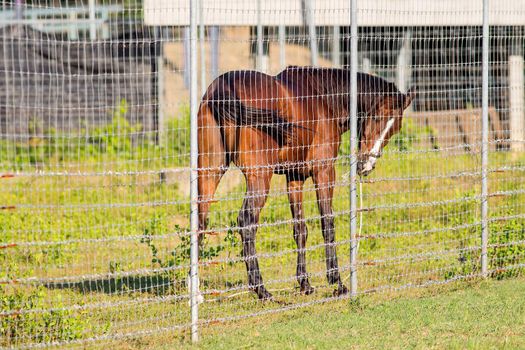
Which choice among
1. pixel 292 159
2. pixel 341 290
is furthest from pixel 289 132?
pixel 341 290

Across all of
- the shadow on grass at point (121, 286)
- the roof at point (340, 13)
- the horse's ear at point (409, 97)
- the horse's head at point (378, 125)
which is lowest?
the shadow on grass at point (121, 286)

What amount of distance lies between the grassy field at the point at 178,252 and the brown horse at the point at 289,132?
0.55ft

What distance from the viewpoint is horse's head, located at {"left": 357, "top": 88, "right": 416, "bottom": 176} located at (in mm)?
8055

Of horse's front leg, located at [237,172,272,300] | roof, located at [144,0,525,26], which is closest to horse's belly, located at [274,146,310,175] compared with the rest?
horse's front leg, located at [237,172,272,300]

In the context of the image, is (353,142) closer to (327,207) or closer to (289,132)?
(289,132)

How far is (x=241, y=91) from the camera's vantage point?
7.37m

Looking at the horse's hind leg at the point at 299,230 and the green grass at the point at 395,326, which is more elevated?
the horse's hind leg at the point at 299,230

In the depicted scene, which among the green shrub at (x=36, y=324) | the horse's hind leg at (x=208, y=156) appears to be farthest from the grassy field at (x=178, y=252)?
the horse's hind leg at (x=208, y=156)

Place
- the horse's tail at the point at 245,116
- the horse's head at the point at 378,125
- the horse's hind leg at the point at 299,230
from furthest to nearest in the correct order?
the horse's head at the point at 378,125 < the horse's hind leg at the point at 299,230 < the horse's tail at the point at 245,116

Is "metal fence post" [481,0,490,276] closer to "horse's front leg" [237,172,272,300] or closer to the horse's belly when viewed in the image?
the horse's belly

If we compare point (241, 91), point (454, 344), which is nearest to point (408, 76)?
point (241, 91)

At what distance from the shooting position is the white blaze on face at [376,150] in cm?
801

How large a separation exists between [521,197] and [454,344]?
Result: 5.51 meters

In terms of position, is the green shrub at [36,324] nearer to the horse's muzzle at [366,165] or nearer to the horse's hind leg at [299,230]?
the horse's hind leg at [299,230]
